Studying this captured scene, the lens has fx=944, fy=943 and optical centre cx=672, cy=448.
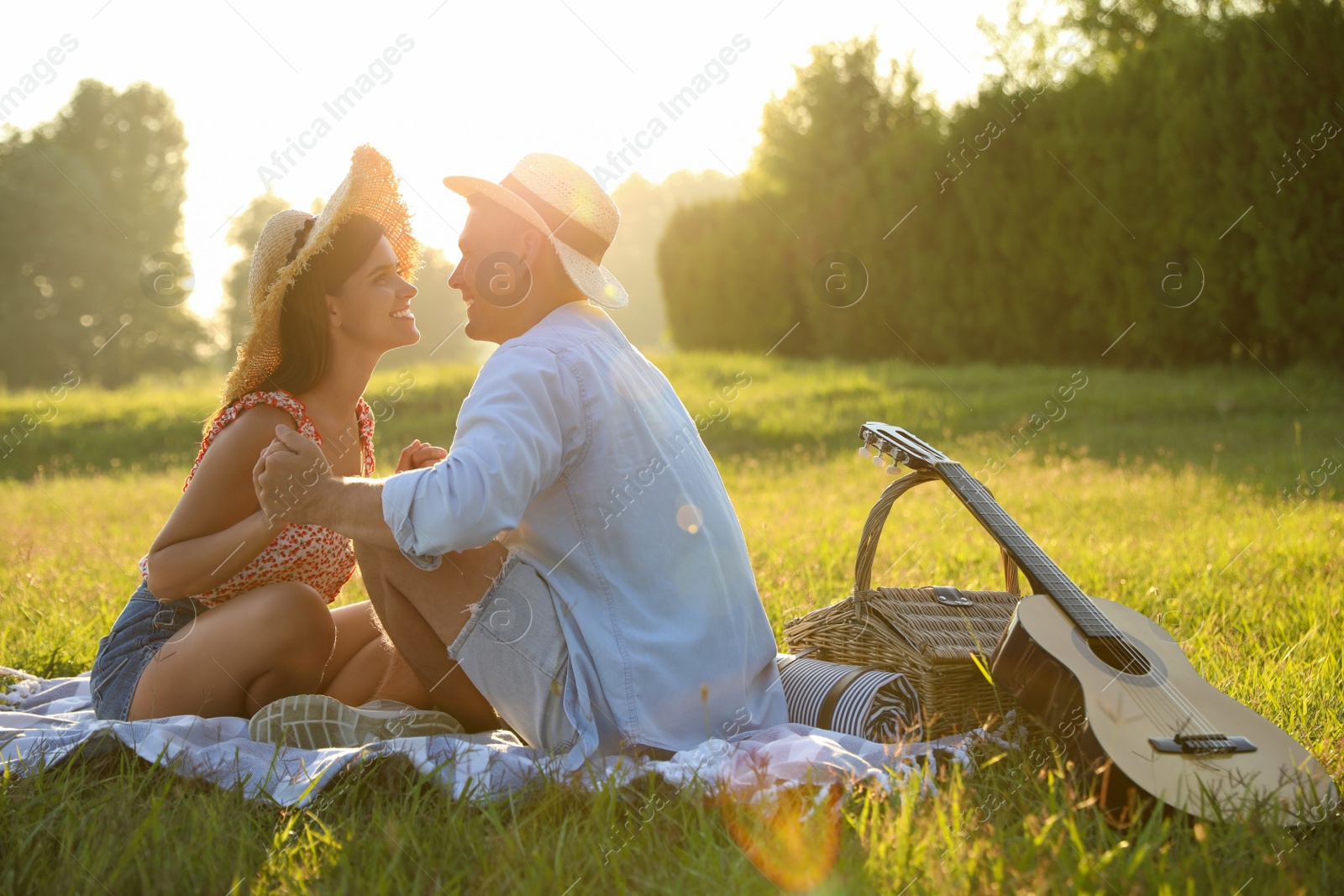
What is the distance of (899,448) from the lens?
3.23 metres

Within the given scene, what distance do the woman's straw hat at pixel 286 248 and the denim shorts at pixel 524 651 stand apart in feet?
3.94

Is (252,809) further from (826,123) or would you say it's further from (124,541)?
(826,123)

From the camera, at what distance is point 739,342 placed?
70.8 feet

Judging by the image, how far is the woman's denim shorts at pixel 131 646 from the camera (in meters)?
3.07

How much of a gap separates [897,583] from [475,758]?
3100 mm

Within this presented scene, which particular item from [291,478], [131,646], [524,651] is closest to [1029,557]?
[524,651]

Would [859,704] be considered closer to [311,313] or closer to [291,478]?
[291,478]

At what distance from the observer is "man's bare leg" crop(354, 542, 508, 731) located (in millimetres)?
2641

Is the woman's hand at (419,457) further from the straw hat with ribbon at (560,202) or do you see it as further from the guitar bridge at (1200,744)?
A: the guitar bridge at (1200,744)

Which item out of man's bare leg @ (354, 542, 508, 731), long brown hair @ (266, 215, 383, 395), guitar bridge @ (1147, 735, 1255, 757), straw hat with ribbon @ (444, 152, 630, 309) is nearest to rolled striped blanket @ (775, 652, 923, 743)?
guitar bridge @ (1147, 735, 1255, 757)

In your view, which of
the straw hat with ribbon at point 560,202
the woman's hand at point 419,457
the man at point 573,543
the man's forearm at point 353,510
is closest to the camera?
the man's forearm at point 353,510

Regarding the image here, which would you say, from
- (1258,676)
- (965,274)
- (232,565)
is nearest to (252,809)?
(232,565)

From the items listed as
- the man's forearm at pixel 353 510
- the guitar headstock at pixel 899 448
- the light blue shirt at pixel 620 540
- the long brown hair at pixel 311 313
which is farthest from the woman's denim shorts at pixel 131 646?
the guitar headstock at pixel 899 448

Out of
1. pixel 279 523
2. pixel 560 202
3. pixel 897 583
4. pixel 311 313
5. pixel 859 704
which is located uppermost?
pixel 560 202
